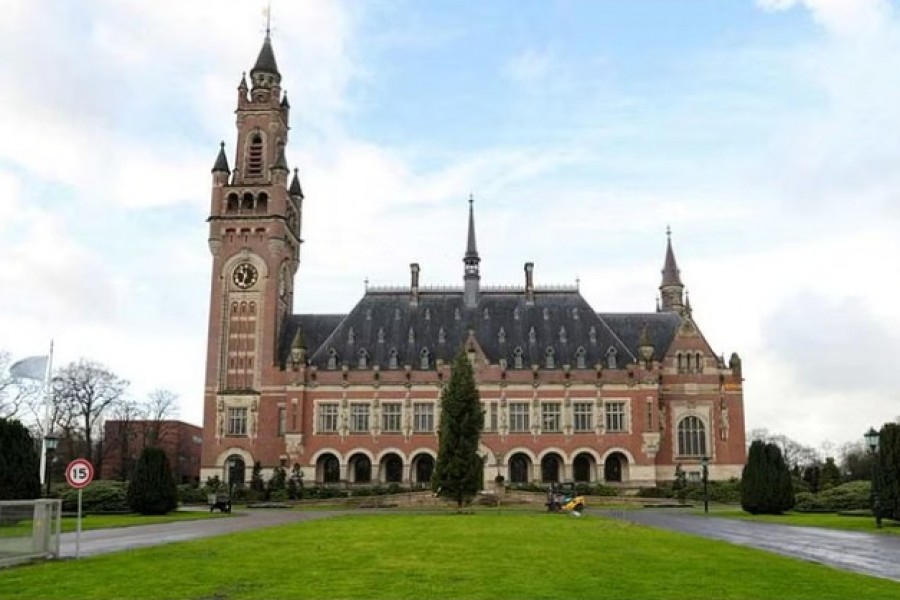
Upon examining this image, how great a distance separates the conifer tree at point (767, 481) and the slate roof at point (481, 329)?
29.8m

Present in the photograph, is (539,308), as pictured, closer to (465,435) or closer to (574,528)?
(465,435)

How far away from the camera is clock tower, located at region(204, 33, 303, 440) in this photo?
259 ft

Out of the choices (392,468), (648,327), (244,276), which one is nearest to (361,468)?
(392,468)

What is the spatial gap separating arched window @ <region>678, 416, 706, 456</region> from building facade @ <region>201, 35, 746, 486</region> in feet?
0.40

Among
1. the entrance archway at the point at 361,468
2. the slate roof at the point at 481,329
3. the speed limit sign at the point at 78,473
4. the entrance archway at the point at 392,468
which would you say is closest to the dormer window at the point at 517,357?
the slate roof at the point at 481,329

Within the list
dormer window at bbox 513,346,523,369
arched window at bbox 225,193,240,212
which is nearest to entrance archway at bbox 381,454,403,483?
dormer window at bbox 513,346,523,369

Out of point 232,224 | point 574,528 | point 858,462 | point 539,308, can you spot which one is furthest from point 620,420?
point 858,462

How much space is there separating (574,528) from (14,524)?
19641mm

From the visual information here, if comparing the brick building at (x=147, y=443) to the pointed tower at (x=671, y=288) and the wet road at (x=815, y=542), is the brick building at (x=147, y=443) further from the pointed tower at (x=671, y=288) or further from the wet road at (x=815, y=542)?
the wet road at (x=815, y=542)

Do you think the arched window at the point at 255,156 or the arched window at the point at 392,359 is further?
the arched window at the point at 255,156

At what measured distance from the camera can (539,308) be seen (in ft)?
272

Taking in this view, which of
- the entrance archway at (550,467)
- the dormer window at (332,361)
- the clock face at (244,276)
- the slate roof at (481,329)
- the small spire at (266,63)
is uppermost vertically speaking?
the small spire at (266,63)

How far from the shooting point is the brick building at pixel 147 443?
10000cm

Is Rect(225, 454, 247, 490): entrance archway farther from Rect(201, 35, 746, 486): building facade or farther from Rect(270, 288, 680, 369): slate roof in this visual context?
Rect(270, 288, 680, 369): slate roof
